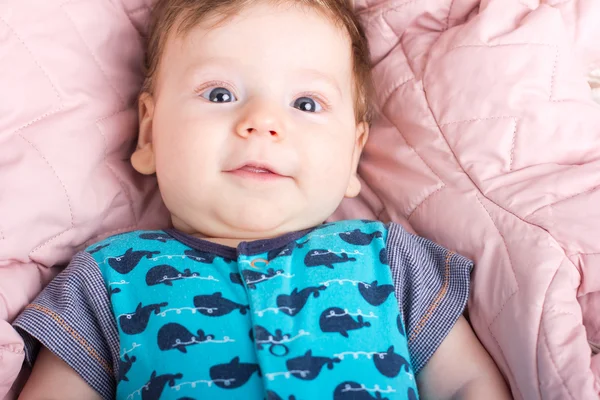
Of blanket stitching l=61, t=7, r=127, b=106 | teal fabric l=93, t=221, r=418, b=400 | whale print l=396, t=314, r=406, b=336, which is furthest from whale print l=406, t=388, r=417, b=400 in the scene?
blanket stitching l=61, t=7, r=127, b=106

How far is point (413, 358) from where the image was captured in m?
1.18

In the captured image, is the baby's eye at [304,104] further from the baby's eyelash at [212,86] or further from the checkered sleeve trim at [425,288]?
the checkered sleeve trim at [425,288]

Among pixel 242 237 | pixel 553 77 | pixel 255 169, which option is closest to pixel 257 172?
pixel 255 169

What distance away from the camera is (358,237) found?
4.13ft

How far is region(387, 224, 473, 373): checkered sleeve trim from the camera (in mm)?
1184

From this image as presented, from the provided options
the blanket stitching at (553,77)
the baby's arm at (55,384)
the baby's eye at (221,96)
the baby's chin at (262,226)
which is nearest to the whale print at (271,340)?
the baby's chin at (262,226)

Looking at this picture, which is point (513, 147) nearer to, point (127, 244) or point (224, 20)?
point (224, 20)

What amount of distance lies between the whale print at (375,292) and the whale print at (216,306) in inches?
7.9

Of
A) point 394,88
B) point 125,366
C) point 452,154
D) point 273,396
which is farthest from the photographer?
point 394,88

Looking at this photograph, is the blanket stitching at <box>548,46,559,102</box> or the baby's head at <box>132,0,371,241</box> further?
the blanket stitching at <box>548,46,559,102</box>

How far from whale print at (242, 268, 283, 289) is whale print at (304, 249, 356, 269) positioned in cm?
6

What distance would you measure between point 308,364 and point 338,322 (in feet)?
0.30

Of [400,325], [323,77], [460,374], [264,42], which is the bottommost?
[460,374]

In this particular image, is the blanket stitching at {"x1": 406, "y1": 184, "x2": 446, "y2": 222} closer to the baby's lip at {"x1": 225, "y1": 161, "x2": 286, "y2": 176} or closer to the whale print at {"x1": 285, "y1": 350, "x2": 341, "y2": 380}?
the baby's lip at {"x1": 225, "y1": 161, "x2": 286, "y2": 176}
